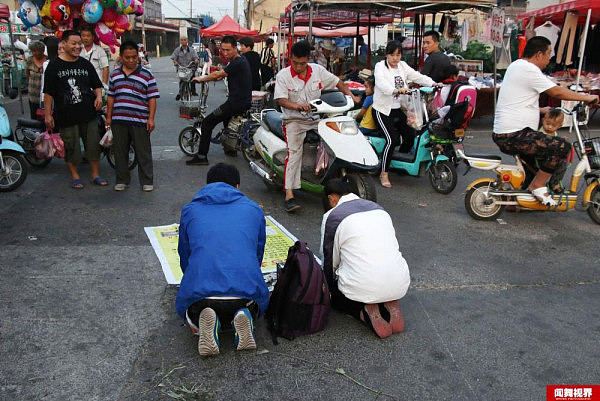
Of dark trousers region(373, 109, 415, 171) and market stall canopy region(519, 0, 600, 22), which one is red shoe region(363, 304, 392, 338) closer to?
dark trousers region(373, 109, 415, 171)

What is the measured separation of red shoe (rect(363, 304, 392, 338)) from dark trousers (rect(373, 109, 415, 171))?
4003 millimetres

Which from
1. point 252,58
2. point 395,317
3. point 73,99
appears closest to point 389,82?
point 73,99

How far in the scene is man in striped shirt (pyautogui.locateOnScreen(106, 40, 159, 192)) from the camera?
6500 millimetres

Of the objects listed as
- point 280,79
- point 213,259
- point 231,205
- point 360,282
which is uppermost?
point 280,79

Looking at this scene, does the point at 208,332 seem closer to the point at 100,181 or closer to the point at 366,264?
the point at 366,264

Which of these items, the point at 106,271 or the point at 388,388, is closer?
the point at 388,388

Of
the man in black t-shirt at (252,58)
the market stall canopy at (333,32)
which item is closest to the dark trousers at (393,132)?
the man in black t-shirt at (252,58)

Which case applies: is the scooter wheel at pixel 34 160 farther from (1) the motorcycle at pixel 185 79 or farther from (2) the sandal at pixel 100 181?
(1) the motorcycle at pixel 185 79

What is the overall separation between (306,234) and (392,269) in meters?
2.11

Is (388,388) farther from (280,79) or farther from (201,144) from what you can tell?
(201,144)

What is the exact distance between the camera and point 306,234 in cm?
558

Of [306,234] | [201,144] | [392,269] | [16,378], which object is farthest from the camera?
[201,144]

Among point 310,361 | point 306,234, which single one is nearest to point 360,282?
point 310,361

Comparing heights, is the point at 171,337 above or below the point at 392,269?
below
